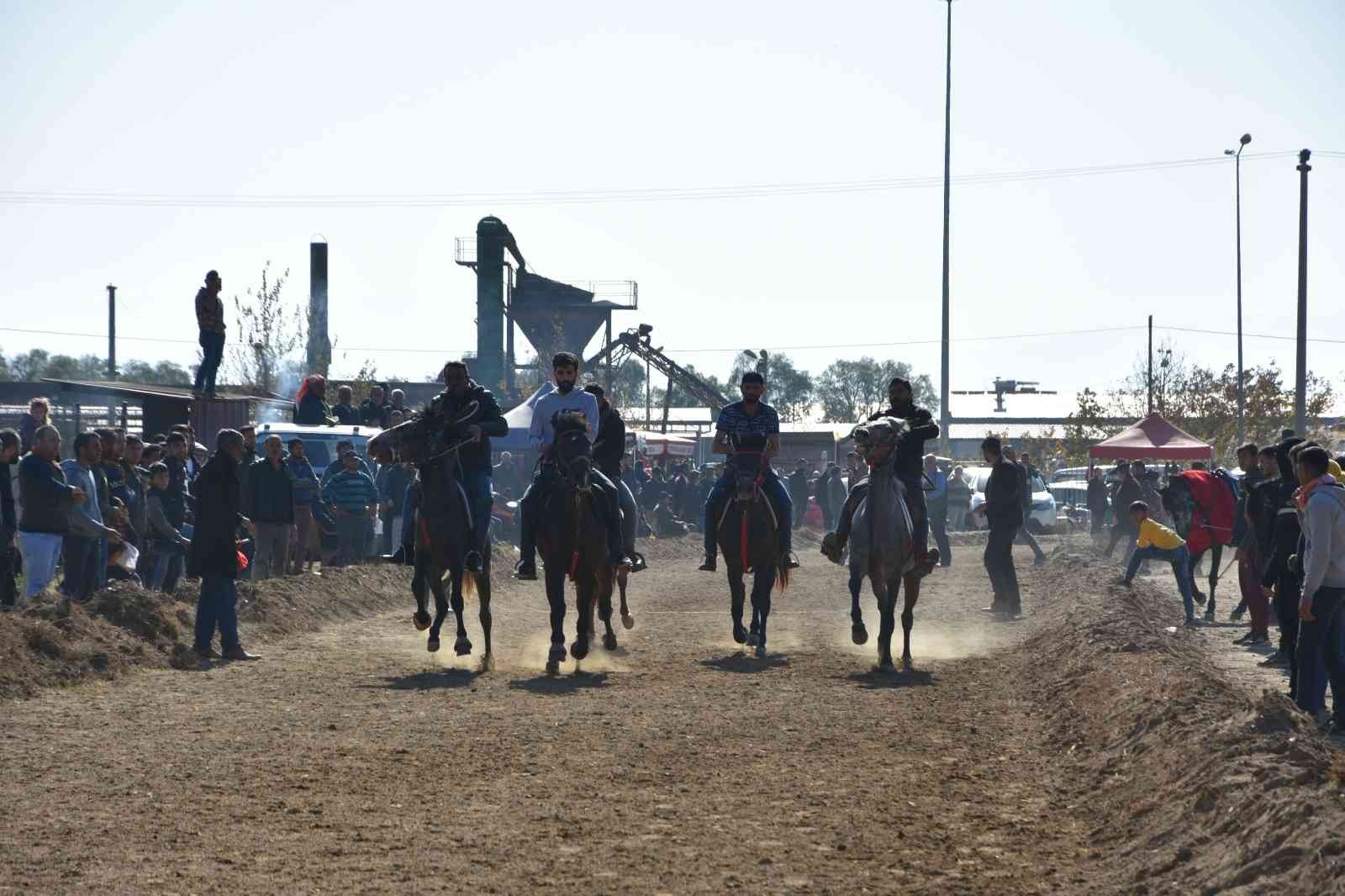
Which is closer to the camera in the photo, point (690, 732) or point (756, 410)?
point (690, 732)

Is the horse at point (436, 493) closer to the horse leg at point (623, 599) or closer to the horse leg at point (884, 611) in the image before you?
the horse leg at point (623, 599)

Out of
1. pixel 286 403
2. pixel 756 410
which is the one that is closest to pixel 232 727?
pixel 756 410

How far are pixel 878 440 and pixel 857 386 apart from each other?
13381cm

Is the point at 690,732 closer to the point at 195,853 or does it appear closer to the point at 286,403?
the point at 195,853

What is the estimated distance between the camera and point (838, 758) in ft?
32.2

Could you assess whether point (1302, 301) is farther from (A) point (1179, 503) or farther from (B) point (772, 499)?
(B) point (772, 499)

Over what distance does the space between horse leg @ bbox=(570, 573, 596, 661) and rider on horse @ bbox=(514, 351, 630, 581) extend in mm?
315

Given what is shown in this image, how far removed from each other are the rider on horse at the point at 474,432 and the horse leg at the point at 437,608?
0.35 m

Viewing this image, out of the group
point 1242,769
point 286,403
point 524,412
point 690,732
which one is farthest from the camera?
point 524,412

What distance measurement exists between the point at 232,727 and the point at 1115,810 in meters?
5.72

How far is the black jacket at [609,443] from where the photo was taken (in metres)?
15.4

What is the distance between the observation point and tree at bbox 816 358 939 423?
13888 cm

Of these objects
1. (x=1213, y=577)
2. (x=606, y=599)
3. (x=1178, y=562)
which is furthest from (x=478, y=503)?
(x=1213, y=577)

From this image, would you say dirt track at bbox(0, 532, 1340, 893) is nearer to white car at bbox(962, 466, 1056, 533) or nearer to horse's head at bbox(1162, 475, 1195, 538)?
horse's head at bbox(1162, 475, 1195, 538)
